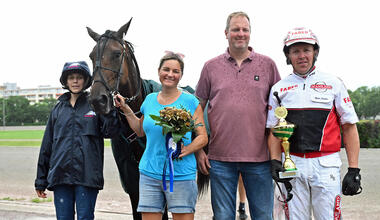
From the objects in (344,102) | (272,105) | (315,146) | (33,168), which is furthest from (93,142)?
(33,168)

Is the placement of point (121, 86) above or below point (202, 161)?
above

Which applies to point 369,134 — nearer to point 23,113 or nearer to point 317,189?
point 317,189

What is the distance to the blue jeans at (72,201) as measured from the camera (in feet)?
10.4

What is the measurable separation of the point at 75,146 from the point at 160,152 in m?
0.98

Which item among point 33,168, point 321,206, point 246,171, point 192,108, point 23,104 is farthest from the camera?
point 23,104

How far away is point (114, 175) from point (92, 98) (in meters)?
6.44

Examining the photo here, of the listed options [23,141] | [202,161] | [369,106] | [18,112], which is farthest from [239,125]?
[18,112]

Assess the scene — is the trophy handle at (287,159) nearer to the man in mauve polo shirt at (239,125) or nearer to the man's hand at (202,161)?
the man in mauve polo shirt at (239,125)

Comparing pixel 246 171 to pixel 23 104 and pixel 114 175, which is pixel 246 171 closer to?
pixel 114 175

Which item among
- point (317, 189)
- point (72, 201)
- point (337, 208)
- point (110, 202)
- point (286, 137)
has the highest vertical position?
point (286, 137)

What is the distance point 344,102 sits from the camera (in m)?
2.61

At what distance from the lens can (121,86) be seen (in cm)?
332

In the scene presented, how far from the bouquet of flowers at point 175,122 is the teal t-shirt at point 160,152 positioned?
0.18m

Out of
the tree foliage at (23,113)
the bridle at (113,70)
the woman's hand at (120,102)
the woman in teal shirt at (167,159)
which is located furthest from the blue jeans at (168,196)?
the tree foliage at (23,113)
